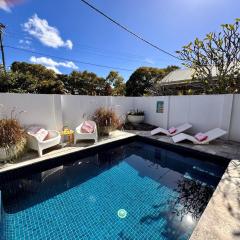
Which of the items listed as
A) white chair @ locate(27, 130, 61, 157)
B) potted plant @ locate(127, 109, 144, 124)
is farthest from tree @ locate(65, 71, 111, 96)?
white chair @ locate(27, 130, 61, 157)

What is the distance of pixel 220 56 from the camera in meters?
7.69

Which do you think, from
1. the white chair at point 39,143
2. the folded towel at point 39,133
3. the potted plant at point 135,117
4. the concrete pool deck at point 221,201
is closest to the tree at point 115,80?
the potted plant at point 135,117

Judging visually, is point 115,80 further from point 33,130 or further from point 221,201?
point 221,201

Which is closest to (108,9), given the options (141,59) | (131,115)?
(131,115)

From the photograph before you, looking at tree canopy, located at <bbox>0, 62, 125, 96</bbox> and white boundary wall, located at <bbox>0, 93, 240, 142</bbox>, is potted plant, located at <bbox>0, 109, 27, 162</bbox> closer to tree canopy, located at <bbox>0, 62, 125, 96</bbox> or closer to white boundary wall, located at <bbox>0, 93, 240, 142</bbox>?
white boundary wall, located at <bbox>0, 93, 240, 142</bbox>

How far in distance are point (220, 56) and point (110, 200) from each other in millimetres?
8372

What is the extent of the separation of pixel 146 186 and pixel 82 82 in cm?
1794

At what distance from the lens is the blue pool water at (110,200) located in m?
2.30

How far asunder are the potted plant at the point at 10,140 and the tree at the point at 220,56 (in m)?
8.32

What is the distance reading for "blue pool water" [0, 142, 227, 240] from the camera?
2.30m

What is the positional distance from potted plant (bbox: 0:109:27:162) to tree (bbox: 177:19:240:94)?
832 centimetres

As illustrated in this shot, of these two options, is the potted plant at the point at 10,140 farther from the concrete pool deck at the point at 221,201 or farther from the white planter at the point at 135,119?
the white planter at the point at 135,119

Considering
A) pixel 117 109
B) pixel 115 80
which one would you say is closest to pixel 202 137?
pixel 117 109

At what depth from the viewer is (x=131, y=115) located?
868 cm
